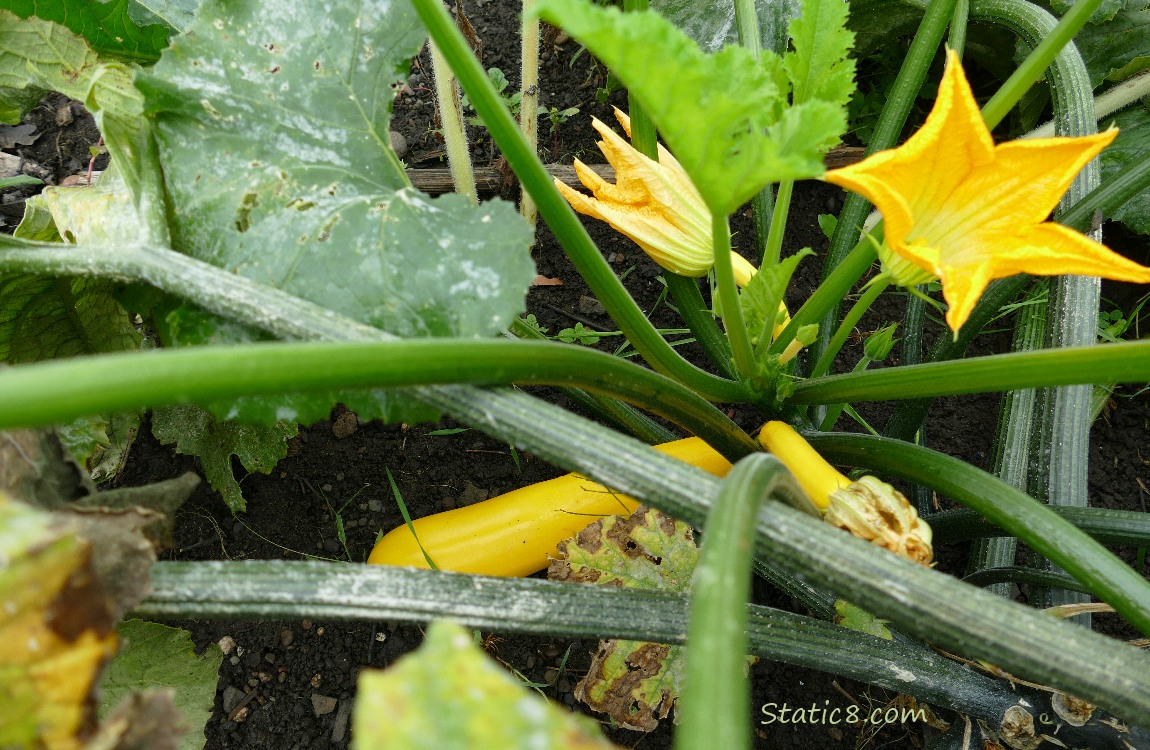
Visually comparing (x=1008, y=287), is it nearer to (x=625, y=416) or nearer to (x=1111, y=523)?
(x=1111, y=523)

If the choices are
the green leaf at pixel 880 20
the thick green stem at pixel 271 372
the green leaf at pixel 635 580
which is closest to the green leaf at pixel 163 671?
the green leaf at pixel 635 580

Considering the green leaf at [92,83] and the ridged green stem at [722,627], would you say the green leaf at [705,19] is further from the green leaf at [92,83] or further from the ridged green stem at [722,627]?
the ridged green stem at [722,627]

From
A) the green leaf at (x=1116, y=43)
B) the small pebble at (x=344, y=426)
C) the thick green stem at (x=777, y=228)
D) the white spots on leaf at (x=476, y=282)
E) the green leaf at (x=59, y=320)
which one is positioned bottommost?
the small pebble at (x=344, y=426)

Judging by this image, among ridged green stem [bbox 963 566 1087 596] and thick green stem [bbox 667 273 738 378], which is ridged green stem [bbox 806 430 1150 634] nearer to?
ridged green stem [bbox 963 566 1087 596]

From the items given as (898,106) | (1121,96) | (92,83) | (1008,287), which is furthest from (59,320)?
(1121,96)

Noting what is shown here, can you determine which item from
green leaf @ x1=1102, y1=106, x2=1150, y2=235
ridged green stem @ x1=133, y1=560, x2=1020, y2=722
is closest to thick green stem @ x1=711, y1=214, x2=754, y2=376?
ridged green stem @ x1=133, y1=560, x2=1020, y2=722
